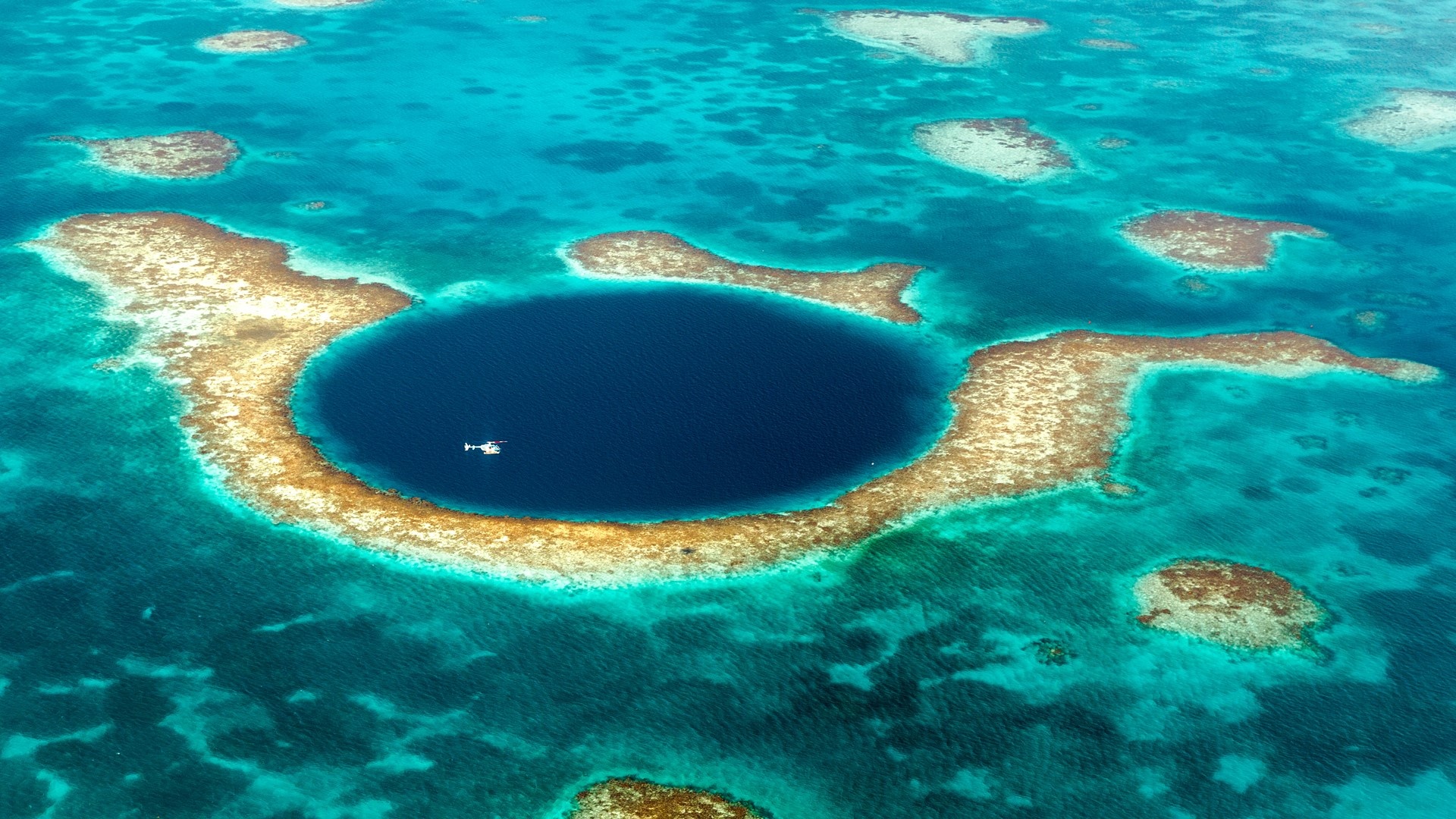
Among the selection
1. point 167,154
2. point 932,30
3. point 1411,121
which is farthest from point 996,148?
point 167,154

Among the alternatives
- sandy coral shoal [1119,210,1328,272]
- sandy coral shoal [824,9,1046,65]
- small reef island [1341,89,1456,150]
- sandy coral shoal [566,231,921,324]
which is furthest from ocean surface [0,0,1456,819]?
sandy coral shoal [824,9,1046,65]

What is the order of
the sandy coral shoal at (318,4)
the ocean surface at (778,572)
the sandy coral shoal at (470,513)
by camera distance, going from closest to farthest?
1. the ocean surface at (778,572)
2. the sandy coral shoal at (470,513)
3. the sandy coral shoal at (318,4)

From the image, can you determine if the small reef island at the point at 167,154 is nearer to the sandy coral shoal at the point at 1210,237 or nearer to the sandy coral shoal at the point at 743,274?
the sandy coral shoal at the point at 743,274

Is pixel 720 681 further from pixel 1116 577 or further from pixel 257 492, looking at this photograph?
pixel 257 492

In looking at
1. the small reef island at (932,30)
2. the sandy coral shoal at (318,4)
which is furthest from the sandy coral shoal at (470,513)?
the small reef island at (932,30)

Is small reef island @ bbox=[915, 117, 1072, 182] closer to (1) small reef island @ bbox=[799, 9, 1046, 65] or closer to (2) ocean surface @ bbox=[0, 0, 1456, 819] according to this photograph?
(2) ocean surface @ bbox=[0, 0, 1456, 819]

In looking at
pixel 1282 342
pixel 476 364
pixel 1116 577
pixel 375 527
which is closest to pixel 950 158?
pixel 1282 342
